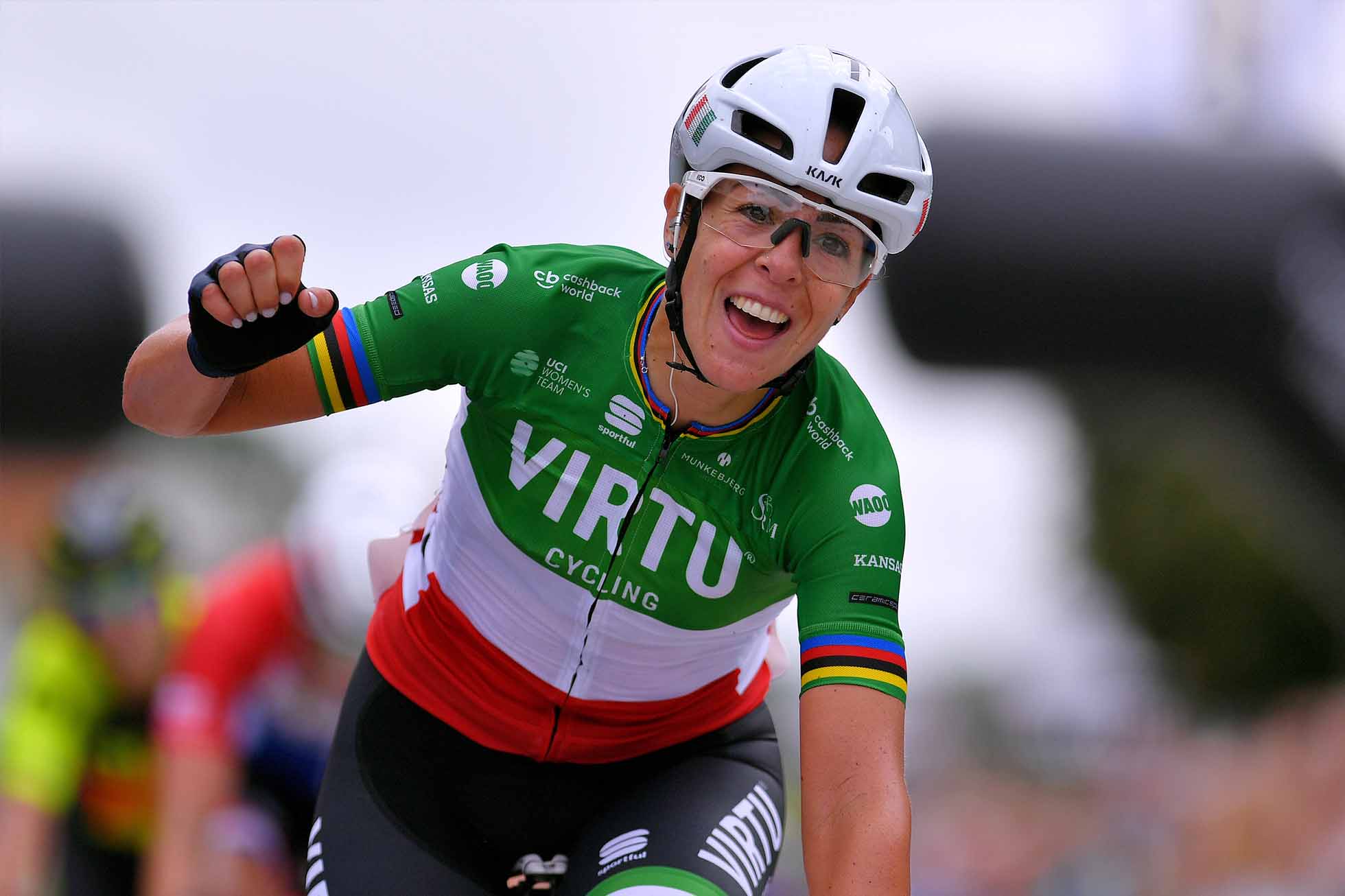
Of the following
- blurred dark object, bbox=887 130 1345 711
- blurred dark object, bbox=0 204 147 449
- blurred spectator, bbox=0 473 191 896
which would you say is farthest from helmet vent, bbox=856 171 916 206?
blurred dark object, bbox=0 204 147 449

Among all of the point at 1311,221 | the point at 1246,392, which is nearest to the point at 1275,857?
the point at 1246,392

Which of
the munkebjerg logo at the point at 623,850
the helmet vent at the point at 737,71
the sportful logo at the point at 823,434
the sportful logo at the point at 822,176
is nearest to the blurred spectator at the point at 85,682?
the munkebjerg logo at the point at 623,850

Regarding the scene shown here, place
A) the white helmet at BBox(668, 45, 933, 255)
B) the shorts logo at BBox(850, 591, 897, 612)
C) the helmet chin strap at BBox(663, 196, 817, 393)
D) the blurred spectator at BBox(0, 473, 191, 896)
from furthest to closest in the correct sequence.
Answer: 1. the blurred spectator at BBox(0, 473, 191, 896)
2. the helmet chin strap at BBox(663, 196, 817, 393)
3. the white helmet at BBox(668, 45, 933, 255)
4. the shorts logo at BBox(850, 591, 897, 612)

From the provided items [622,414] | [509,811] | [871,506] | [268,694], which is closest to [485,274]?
[622,414]

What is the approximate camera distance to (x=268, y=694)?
19.5ft

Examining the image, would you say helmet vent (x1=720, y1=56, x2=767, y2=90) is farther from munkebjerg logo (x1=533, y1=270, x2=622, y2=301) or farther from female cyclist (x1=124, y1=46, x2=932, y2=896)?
munkebjerg logo (x1=533, y1=270, x2=622, y2=301)

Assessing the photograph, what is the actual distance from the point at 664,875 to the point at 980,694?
19090 millimetres

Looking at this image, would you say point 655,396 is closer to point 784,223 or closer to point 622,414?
point 622,414

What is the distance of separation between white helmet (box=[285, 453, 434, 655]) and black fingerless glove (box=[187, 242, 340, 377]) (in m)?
2.30

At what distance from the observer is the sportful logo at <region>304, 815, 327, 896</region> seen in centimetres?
329

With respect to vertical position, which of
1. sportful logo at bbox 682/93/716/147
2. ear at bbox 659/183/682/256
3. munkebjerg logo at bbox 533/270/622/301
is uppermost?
sportful logo at bbox 682/93/716/147

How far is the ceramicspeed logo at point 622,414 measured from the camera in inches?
132

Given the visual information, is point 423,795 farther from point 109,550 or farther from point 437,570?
point 109,550

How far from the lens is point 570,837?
11.8 ft
